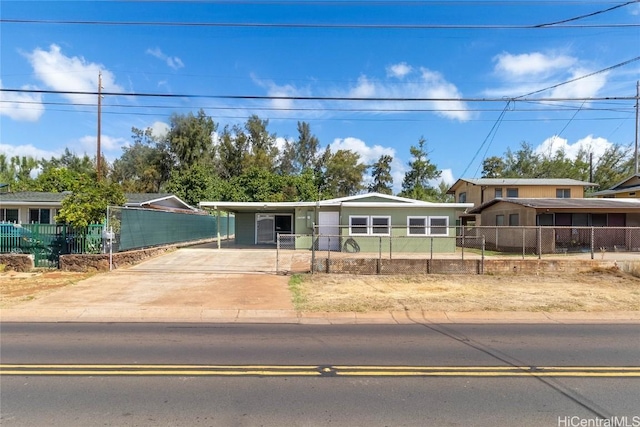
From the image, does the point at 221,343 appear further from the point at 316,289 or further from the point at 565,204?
the point at 565,204

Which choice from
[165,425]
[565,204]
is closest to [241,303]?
[165,425]

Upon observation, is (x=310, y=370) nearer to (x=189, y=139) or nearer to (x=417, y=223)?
(x=417, y=223)

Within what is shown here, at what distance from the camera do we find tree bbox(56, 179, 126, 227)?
14.1 metres

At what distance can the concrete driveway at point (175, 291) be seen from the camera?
348 inches

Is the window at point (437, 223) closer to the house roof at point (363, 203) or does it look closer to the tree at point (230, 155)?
the house roof at point (363, 203)

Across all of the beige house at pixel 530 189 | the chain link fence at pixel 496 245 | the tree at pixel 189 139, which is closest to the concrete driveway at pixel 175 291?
the chain link fence at pixel 496 245

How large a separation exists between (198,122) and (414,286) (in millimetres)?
44764

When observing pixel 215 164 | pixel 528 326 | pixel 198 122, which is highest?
pixel 198 122

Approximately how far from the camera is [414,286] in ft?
38.2

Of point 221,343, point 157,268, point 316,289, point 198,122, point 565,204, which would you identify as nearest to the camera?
point 221,343

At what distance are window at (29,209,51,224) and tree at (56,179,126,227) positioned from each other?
1302 cm

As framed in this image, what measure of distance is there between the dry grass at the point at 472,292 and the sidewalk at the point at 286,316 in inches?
16.5

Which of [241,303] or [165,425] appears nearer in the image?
[165,425]

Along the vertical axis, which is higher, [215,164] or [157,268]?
[215,164]
